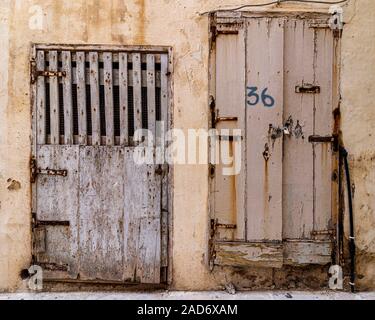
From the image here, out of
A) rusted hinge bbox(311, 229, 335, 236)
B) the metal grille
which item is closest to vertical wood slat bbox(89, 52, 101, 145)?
the metal grille

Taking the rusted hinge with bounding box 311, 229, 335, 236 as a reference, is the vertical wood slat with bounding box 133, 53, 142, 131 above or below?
above

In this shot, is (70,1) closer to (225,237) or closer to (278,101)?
(278,101)

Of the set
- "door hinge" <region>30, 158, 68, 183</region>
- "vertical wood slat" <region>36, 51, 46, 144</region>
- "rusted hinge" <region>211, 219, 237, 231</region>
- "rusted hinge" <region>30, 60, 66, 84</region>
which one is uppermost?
Answer: "rusted hinge" <region>30, 60, 66, 84</region>

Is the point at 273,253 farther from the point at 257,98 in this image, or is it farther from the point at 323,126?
the point at 257,98

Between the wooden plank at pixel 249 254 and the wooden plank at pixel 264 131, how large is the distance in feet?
0.33

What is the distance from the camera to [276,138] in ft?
13.6

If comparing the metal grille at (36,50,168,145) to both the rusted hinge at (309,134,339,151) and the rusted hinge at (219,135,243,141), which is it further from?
the rusted hinge at (309,134,339,151)

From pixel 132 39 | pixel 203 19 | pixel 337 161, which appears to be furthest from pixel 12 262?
pixel 337 161

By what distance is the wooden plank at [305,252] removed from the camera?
421cm

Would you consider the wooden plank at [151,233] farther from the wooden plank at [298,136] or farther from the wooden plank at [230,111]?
the wooden plank at [298,136]

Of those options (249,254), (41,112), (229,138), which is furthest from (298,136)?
(41,112)

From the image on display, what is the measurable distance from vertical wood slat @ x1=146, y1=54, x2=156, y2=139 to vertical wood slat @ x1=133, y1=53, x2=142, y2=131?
92 millimetres

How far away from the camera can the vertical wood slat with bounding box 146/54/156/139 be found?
4.21 m

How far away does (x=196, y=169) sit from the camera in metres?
4.25
